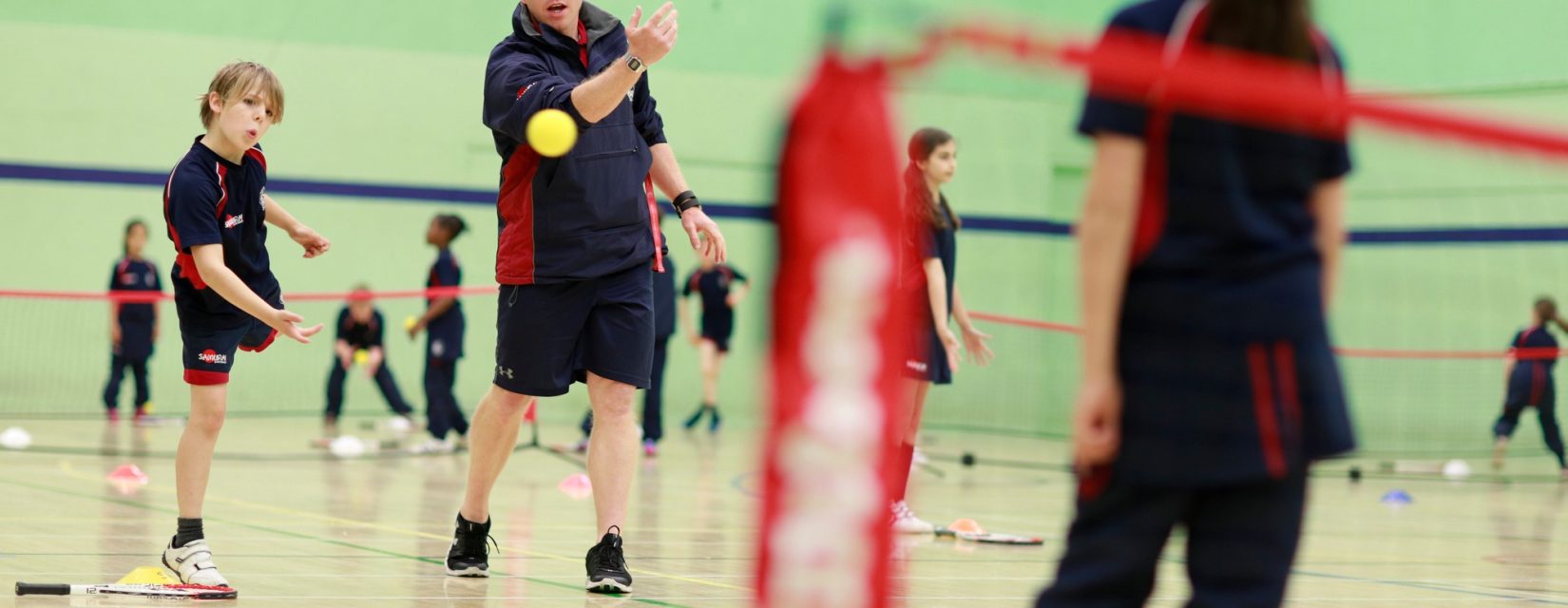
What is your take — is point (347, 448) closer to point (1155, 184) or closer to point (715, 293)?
point (715, 293)

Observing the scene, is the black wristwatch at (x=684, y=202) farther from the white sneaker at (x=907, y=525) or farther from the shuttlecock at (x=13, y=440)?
Answer: the shuttlecock at (x=13, y=440)

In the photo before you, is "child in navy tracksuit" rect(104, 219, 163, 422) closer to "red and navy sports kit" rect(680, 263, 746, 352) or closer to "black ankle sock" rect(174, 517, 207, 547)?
"red and navy sports kit" rect(680, 263, 746, 352)

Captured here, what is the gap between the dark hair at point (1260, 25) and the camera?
2461 millimetres

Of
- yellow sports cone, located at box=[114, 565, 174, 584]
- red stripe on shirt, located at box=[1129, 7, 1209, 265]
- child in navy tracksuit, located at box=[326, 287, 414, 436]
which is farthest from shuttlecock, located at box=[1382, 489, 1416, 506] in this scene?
red stripe on shirt, located at box=[1129, 7, 1209, 265]

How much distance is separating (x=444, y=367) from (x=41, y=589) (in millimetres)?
7963

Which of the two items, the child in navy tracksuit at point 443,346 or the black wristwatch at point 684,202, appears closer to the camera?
→ the black wristwatch at point 684,202

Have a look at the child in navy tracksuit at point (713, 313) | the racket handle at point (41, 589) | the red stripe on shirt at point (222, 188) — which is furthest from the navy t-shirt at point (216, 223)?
the child in navy tracksuit at point (713, 313)

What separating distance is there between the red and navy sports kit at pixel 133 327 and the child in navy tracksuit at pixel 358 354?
1.66m

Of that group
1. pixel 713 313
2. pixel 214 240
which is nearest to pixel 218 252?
pixel 214 240

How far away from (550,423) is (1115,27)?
15046 mm

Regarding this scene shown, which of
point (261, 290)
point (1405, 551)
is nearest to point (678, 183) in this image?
point (261, 290)

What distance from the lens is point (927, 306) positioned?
750 cm

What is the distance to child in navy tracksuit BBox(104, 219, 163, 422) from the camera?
1513cm

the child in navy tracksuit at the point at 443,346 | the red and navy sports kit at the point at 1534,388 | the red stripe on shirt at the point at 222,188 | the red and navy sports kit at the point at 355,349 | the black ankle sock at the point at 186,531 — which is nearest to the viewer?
the red stripe on shirt at the point at 222,188
